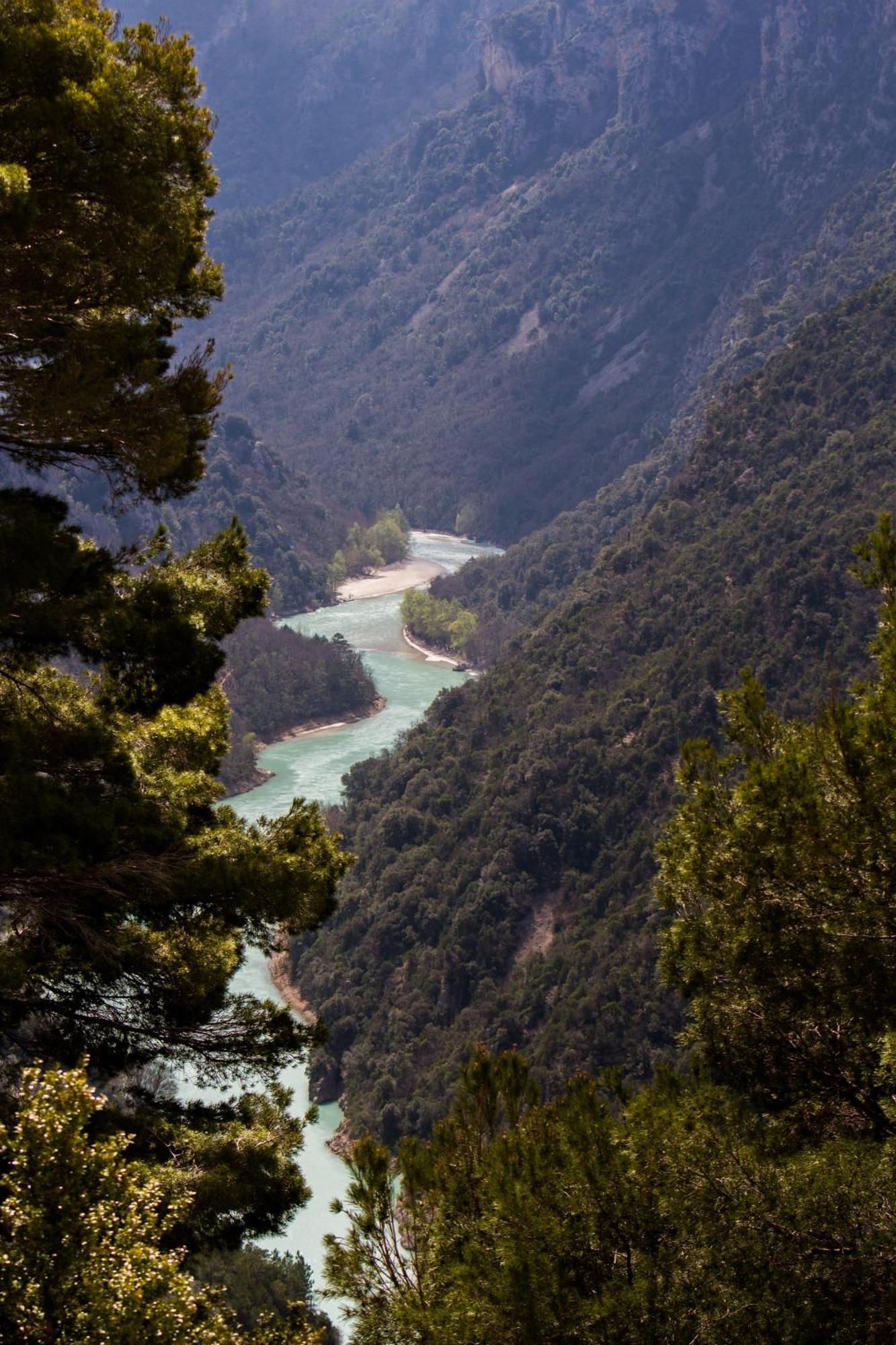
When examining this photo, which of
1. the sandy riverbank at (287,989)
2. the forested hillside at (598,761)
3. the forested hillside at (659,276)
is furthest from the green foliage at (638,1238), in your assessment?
the forested hillside at (659,276)

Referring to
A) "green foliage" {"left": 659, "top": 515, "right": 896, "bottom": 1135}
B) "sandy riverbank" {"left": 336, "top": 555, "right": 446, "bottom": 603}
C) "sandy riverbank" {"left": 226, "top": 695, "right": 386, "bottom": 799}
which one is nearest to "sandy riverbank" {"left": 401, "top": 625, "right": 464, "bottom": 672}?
"sandy riverbank" {"left": 226, "top": 695, "right": 386, "bottom": 799}

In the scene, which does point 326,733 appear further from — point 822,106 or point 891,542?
point 822,106

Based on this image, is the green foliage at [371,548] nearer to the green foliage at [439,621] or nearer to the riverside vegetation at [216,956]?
the green foliage at [439,621]

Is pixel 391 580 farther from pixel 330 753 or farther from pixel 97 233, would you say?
pixel 97 233

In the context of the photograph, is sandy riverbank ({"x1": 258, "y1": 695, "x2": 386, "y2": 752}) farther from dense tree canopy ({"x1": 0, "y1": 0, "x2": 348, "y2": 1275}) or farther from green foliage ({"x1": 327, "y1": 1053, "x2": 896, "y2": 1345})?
green foliage ({"x1": 327, "y1": 1053, "x2": 896, "y2": 1345})

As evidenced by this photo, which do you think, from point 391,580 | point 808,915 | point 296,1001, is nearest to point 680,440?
point 391,580

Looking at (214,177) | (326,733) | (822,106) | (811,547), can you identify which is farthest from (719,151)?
(214,177)
